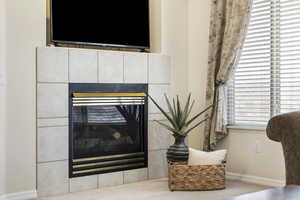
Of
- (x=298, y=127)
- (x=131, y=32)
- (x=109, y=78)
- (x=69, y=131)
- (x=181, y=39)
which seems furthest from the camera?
(x=181, y=39)

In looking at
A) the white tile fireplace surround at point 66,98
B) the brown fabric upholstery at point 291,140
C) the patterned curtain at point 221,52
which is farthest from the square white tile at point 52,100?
the brown fabric upholstery at point 291,140

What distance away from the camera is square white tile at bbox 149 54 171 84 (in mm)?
4461

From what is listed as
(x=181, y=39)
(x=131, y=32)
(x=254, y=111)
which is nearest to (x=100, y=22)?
(x=131, y=32)

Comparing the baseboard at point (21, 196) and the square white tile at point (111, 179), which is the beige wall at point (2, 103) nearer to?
the baseboard at point (21, 196)

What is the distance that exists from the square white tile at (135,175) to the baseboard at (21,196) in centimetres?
102

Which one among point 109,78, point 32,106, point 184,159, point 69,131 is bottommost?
point 184,159

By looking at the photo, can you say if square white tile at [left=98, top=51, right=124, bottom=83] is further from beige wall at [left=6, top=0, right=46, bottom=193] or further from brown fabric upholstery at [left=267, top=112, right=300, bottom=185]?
brown fabric upholstery at [left=267, top=112, right=300, bottom=185]

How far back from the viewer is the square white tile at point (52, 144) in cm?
368

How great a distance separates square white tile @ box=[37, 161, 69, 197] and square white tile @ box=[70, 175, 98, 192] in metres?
0.07

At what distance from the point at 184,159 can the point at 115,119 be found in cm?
85

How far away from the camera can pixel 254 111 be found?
4.22 meters

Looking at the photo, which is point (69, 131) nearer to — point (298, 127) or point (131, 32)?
point (131, 32)

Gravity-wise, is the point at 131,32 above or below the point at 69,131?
above

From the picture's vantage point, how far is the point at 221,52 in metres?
4.35
